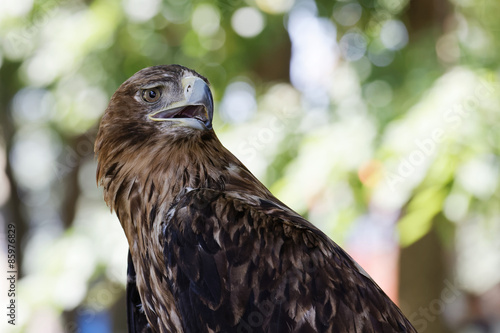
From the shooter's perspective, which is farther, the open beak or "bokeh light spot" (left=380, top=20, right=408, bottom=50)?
"bokeh light spot" (left=380, top=20, right=408, bottom=50)

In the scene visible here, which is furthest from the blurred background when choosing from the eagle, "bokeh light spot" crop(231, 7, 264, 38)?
the eagle

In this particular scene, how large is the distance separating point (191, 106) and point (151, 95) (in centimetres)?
18

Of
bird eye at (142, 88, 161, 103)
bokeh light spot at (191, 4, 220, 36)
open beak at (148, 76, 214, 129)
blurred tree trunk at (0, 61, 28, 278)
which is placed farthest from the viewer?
blurred tree trunk at (0, 61, 28, 278)

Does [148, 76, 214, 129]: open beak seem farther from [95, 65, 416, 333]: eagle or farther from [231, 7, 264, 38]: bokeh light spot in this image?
[231, 7, 264, 38]: bokeh light spot

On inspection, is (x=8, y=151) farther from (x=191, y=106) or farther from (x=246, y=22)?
(x=191, y=106)

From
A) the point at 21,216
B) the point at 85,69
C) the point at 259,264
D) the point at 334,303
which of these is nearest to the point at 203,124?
the point at 259,264

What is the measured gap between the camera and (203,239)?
228 cm

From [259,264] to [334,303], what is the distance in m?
0.33

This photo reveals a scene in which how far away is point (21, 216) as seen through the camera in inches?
259

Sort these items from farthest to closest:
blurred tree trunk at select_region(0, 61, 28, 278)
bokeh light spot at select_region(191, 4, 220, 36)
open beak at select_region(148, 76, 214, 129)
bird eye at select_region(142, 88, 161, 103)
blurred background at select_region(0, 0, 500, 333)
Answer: blurred tree trunk at select_region(0, 61, 28, 278) → bokeh light spot at select_region(191, 4, 220, 36) → blurred background at select_region(0, 0, 500, 333) → bird eye at select_region(142, 88, 161, 103) → open beak at select_region(148, 76, 214, 129)

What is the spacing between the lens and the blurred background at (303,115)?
438 centimetres

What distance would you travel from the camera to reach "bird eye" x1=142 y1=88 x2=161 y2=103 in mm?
2605

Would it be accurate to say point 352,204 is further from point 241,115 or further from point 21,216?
point 21,216

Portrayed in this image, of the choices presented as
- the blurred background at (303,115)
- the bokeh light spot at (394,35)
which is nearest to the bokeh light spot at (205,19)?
the blurred background at (303,115)
